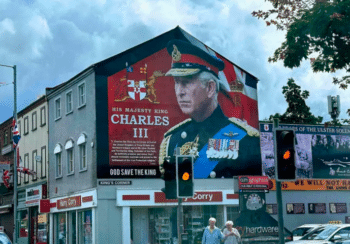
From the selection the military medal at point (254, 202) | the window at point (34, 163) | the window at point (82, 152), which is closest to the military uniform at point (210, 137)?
the window at point (82, 152)

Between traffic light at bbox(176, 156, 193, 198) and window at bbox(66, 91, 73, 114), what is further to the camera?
window at bbox(66, 91, 73, 114)

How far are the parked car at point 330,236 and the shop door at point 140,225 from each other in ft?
48.1

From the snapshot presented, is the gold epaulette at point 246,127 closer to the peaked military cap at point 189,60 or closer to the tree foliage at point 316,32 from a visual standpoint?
the peaked military cap at point 189,60

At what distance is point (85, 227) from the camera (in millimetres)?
37125

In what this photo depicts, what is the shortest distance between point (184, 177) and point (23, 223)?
106 feet

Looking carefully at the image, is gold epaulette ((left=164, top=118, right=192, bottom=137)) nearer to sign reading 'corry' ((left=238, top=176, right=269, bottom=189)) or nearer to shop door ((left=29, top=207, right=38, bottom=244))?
sign reading 'corry' ((left=238, top=176, right=269, bottom=189))

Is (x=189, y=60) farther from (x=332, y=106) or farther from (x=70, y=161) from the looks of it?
(x=70, y=161)

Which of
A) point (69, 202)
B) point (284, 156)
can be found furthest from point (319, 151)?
point (284, 156)

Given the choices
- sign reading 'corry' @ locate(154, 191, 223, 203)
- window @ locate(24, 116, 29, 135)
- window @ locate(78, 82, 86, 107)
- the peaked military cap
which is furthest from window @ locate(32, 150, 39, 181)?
the peaked military cap

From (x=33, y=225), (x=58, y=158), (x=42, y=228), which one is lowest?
(x=42, y=228)

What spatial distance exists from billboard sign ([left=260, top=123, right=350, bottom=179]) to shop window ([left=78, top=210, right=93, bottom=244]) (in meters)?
11.9

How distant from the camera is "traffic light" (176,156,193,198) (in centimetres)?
1911

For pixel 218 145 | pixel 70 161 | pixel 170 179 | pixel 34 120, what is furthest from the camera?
pixel 34 120

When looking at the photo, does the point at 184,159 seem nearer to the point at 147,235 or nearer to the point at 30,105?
the point at 147,235
